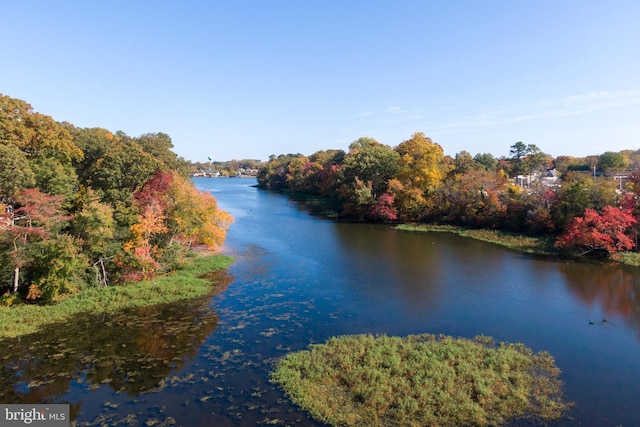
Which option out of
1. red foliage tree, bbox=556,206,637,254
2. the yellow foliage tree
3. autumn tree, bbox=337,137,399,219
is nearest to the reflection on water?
the yellow foliage tree

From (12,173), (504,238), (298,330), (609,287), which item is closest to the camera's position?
(298,330)

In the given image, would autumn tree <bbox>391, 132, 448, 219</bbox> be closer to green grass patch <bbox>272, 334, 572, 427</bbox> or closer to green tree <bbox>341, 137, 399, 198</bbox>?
green tree <bbox>341, 137, 399, 198</bbox>

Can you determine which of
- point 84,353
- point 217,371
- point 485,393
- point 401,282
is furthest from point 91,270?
point 485,393

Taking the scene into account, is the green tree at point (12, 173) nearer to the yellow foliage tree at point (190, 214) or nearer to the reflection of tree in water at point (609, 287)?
the yellow foliage tree at point (190, 214)

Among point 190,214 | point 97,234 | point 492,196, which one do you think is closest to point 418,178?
point 492,196

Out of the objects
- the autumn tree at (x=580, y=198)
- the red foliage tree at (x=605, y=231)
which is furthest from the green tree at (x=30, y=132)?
the autumn tree at (x=580, y=198)

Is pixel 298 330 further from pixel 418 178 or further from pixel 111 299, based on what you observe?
pixel 418 178

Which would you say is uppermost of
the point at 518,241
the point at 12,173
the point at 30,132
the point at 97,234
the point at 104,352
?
the point at 30,132
